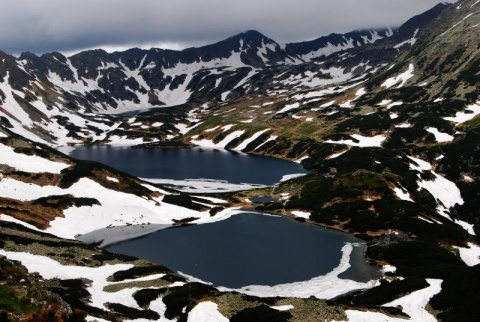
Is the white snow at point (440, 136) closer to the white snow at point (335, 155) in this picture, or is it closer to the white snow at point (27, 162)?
the white snow at point (335, 155)

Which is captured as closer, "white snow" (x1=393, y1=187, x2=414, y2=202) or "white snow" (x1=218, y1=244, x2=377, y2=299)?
"white snow" (x1=218, y1=244, x2=377, y2=299)

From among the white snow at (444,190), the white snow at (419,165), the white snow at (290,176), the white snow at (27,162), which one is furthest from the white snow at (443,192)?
the white snow at (27,162)

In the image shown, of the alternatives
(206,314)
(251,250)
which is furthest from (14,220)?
(206,314)

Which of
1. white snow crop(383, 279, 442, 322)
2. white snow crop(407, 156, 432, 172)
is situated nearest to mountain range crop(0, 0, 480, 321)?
white snow crop(383, 279, 442, 322)

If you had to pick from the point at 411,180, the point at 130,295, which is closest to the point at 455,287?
the point at 130,295

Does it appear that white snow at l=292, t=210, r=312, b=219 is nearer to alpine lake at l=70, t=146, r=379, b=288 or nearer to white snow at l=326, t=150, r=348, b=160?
alpine lake at l=70, t=146, r=379, b=288

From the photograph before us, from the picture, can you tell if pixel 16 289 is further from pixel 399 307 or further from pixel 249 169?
pixel 249 169
